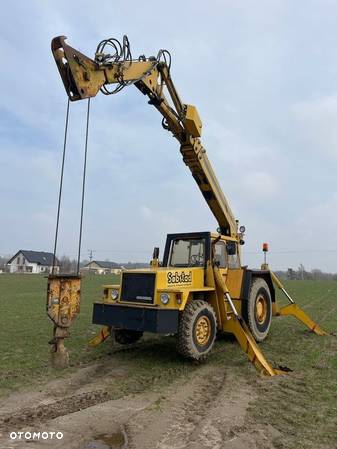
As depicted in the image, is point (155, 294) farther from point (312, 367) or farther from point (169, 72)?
point (169, 72)

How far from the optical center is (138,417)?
5.65 m

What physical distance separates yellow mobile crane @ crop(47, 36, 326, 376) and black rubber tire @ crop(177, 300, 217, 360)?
0.02 m

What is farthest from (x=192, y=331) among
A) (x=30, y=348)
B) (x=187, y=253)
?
(x=30, y=348)

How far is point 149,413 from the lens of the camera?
19.1 feet

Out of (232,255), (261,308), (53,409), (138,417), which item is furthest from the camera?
(261,308)

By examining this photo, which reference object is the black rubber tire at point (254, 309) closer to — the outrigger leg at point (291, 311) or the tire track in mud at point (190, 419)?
the outrigger leg at point (291, 311)

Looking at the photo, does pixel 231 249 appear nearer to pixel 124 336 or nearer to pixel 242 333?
pixel 242 333

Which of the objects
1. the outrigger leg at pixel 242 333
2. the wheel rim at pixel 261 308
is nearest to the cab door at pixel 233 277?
the outrigger leg at pixel 242 333

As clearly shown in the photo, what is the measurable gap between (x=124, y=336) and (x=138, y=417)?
4293mm

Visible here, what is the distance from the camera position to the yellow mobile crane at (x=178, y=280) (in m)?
7.00

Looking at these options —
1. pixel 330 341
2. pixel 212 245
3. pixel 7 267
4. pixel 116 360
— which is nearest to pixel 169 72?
pixel 212 245

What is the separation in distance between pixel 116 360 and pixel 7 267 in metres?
96.2

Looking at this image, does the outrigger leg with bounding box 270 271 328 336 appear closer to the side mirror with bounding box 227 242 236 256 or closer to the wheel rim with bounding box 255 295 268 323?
the wheel rim with bounding box 255 295 268 323

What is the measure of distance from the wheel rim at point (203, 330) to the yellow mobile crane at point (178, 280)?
2 cm
